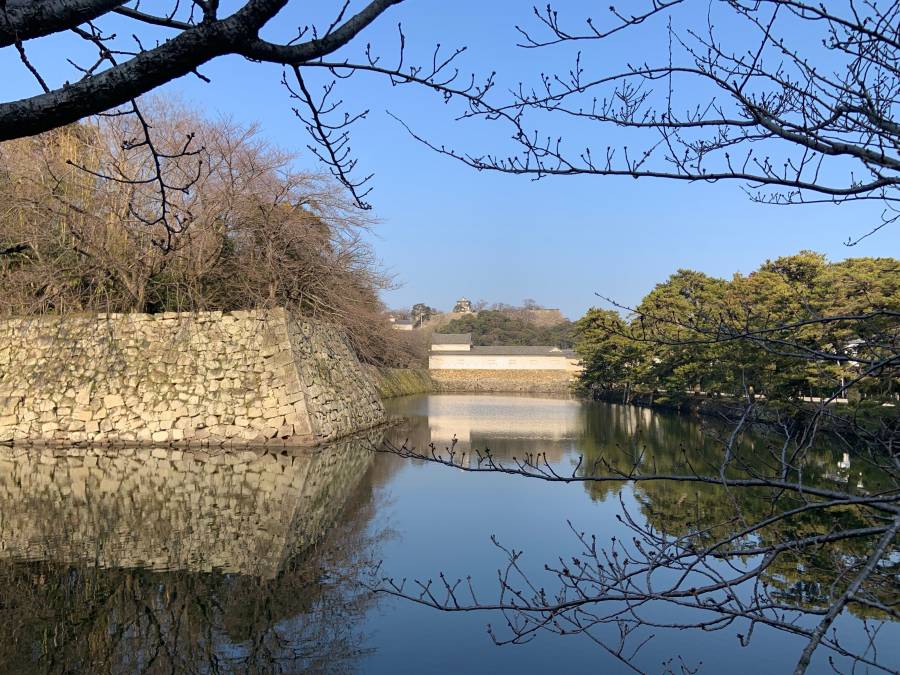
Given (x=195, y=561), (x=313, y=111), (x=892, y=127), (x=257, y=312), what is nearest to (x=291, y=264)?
(x=257, y=312)

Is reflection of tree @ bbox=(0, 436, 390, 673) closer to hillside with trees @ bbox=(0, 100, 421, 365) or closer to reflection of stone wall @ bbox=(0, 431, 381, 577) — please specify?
reflection of stone wall @ bbox=(0, 431, 381, 577)

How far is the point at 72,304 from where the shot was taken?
1252 centimetres

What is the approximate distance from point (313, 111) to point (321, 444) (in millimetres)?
9333

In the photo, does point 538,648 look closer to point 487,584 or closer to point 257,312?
point 487,584

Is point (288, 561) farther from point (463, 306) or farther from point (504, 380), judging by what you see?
point (463, 306)

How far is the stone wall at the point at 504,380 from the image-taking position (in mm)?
38891

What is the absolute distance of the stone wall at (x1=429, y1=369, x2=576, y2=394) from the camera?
128 ft

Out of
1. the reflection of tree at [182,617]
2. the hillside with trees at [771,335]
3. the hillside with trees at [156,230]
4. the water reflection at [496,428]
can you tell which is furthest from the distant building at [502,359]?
the reflection of tree at [182,617]

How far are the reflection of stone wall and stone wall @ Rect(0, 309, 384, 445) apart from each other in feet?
2.15

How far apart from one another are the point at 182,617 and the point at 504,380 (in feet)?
121

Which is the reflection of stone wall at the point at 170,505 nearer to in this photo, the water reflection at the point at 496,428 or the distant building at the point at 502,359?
the water reflection at the point at 496,428

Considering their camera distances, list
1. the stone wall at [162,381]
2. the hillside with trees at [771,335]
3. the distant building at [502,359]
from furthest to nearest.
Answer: the distant building at [502,359]
the stone wall at [162,381]
the hillside with trees at [771,335]

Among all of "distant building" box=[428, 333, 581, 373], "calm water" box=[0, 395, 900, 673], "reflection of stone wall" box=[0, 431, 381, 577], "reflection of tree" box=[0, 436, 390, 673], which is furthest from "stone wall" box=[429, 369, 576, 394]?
"reflection of tree" box=[0, 436, 390, 673]

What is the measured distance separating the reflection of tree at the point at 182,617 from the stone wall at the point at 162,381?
6.24 metres
